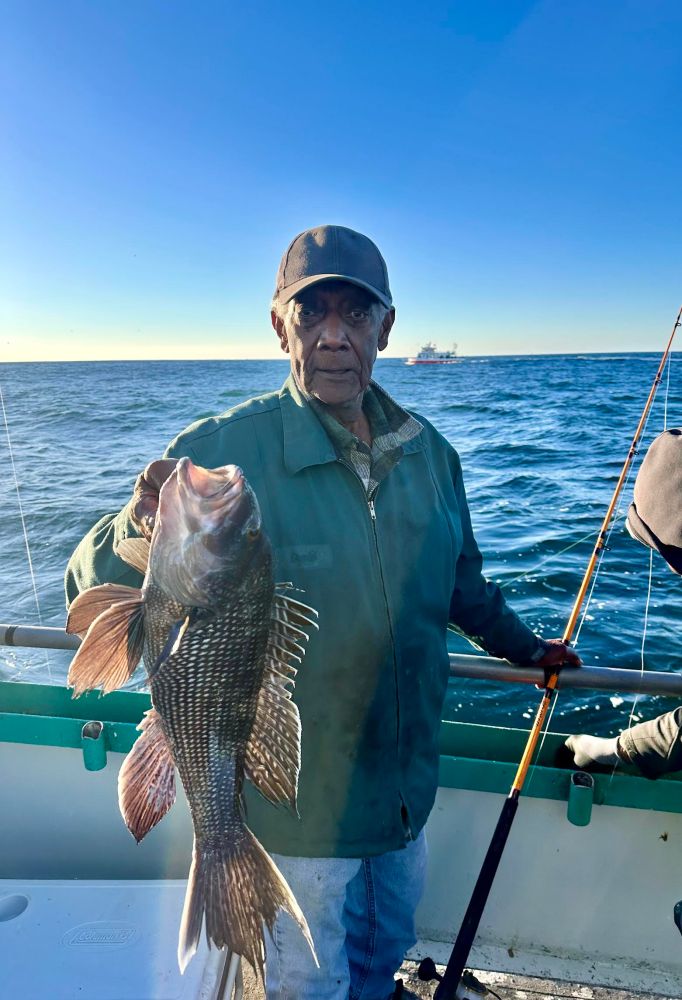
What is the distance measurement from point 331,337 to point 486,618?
4.85 ft

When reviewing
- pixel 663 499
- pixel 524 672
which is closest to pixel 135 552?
pixel 524 672

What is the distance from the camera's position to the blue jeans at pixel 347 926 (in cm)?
230

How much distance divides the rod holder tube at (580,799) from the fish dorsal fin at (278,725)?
6.06 feet

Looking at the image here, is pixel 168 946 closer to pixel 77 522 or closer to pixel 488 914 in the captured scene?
pixel 488 914

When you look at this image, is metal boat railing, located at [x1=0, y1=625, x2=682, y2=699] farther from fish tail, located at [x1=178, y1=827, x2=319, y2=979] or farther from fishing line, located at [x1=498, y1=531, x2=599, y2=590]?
fishing line, located at [x1=498, y1=531, x2=599, y2=590]

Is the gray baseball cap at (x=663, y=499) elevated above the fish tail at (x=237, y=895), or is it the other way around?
the gray baseball cap at (x=663, y=499)

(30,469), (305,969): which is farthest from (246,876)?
(30,469)

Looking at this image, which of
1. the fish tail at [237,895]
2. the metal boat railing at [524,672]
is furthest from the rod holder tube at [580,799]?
the fish tail at [237,895]

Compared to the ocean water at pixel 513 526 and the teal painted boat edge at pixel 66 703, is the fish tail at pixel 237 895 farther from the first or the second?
the ocean water at pixel 513 526

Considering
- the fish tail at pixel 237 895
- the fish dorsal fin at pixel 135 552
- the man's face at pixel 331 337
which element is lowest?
the fish tail at pixel 237 895

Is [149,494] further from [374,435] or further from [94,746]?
[94,746]

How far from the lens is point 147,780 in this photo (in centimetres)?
191

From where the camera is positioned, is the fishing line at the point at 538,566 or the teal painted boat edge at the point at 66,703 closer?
the teal painted boat edge at the point at 66,703

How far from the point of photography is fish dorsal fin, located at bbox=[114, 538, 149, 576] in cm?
183
